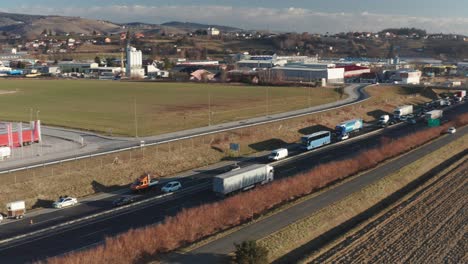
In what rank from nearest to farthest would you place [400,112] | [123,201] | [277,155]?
[123,201] < [277,155] < [400,112]

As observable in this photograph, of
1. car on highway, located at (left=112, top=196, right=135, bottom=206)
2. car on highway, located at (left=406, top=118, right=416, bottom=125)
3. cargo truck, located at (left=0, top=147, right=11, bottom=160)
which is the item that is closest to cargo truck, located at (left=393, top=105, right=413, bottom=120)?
car on highway, located at (left=406, top=118, right=416, bottom=125)

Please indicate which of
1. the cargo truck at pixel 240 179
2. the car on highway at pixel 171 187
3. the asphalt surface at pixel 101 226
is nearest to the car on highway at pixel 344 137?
the asphalt surface at pixel 101 226

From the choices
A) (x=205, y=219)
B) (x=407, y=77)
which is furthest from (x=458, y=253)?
(x=407, y=77)

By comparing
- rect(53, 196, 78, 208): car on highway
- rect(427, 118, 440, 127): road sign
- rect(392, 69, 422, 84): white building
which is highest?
rect(392, 69, 422, 84): white building

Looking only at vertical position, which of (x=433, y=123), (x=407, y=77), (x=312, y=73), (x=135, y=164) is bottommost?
(x=433, y=123)

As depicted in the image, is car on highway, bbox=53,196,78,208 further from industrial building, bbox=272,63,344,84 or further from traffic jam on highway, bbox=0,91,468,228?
industrial building, bbox=272,63,344,84

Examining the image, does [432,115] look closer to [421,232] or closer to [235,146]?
[235,146]
